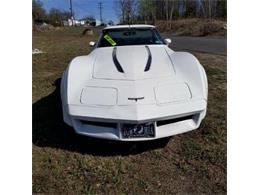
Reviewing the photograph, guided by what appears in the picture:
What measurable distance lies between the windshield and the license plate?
1932 mm

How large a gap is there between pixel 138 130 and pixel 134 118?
0.16 meters

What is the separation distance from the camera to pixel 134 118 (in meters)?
2.77

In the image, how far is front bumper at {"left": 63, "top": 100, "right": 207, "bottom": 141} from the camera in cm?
281

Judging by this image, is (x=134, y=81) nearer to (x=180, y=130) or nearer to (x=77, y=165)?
(x=180, y=130)

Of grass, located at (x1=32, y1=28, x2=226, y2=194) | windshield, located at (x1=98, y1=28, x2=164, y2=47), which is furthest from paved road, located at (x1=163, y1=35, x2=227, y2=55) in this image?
grass, located at (x1=32, y1=28, x2=226, y2=194)

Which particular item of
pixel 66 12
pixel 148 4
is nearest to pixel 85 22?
pixel 66 12

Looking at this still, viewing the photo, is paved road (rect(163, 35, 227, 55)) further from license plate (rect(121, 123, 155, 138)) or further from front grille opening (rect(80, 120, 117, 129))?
front grille opening (rect(80, 120, 117, 129))

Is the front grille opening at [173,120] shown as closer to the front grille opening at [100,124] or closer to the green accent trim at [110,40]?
the front grille opening at [100,124]

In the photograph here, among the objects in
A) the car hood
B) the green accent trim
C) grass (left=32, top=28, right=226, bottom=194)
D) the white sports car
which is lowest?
grass (left=32, top=28, right=226, bottom=194)

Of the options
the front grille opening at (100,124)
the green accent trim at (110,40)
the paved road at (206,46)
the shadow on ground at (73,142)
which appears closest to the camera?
the front grille opening at (100,124)

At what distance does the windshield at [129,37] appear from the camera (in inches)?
180

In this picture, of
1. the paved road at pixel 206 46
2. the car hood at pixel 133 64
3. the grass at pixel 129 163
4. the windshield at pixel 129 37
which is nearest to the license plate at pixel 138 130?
the grass at pixel 129 163
